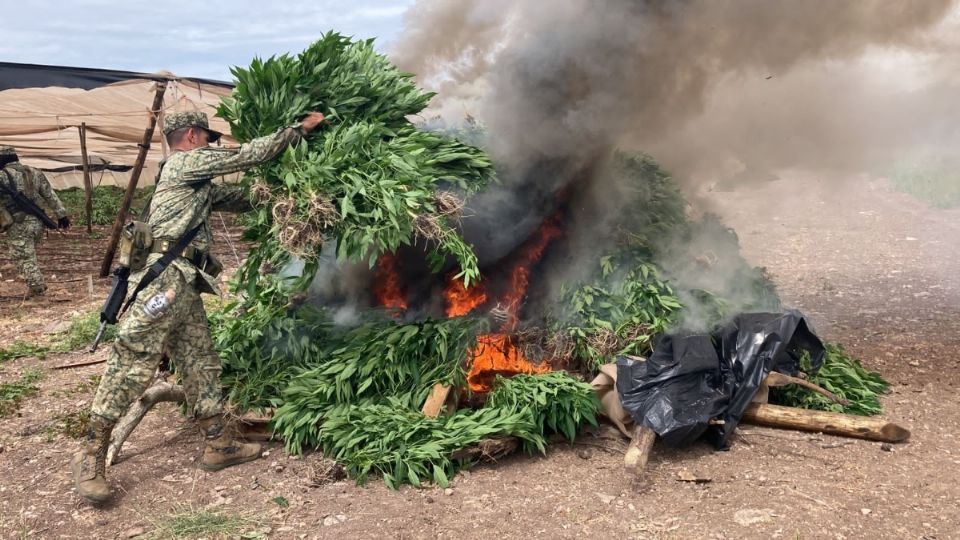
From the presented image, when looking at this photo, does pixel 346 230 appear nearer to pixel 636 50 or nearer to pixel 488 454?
pixel 488 454

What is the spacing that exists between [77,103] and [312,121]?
37.4 ft

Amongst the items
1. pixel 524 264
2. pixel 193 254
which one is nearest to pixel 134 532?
pixel 193 254

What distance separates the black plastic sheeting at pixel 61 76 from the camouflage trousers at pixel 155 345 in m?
9.63

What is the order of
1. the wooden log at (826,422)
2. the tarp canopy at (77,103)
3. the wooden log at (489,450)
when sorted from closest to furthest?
the wooden log at (489,450) → the wooden log at (826,422) → the tarp canopy at (77,103)

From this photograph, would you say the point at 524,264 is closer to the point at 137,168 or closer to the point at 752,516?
the point at 752,516

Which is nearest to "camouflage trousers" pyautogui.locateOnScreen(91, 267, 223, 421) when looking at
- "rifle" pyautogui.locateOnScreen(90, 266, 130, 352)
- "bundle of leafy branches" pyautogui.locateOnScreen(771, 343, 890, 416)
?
"rifle" pyautogui.locateOnScreen(90, 266, 130, 352)

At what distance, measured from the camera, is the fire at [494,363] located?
5.66 metres

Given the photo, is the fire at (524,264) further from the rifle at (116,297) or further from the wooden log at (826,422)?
the rifle at (116,297)

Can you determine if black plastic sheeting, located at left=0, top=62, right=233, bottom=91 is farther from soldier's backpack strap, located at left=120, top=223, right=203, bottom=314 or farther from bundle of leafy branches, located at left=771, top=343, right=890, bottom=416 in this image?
bundle of leafy branches, located at left=771, top=343, right=890, bottom=416

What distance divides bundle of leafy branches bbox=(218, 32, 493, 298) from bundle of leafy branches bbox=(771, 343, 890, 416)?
2.68 meters

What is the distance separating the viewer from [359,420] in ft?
16.5

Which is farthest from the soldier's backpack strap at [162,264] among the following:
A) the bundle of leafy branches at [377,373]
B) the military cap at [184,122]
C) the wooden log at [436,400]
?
the wooden log at [436,400]

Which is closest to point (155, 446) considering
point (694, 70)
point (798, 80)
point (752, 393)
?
point (752, 393)

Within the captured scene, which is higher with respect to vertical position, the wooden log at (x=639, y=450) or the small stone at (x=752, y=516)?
the wooden log at (x=639, y=450)
